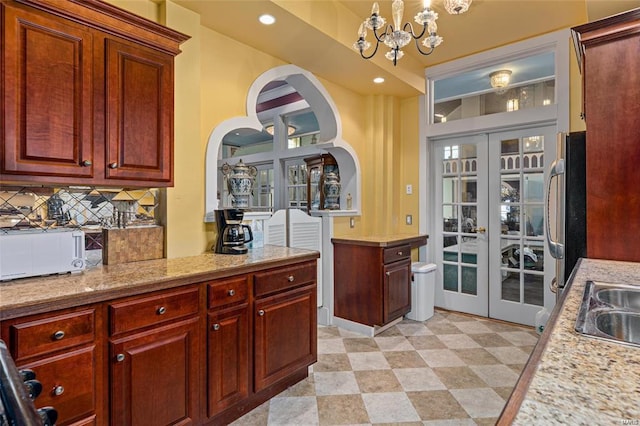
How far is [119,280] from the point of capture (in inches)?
64.4

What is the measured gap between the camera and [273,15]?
2.42m

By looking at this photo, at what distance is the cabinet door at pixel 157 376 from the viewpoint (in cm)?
155

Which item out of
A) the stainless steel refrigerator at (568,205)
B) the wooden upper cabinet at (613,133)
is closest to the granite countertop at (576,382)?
the wooden upper cabinet at (613,133)

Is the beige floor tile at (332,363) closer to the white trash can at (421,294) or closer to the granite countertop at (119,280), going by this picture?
the granite countertop at (119,280)

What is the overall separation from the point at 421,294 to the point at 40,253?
10.9 feet

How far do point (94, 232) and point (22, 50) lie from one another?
3.26 feet

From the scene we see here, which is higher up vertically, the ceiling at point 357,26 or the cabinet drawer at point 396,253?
the ceiling at point 357,26

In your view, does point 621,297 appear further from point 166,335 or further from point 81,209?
point 81,209

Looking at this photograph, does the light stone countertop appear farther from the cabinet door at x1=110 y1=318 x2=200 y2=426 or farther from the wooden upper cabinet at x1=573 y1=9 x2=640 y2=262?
the cabinet door at x1=110 y1=318 x2=200 y2=426

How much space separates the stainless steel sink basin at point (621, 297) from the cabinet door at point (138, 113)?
7.32ft

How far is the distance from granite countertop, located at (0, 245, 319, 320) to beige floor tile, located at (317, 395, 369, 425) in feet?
3.09

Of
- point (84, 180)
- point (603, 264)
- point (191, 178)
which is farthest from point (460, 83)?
point (84, 180)

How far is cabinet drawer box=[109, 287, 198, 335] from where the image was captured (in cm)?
154

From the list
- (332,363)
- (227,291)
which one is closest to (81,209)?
(227,291)
